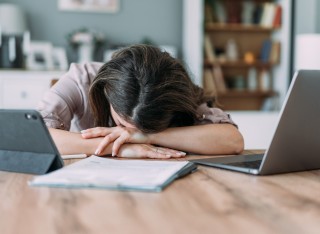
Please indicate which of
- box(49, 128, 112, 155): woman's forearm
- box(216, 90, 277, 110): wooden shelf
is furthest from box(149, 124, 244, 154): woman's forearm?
box(216, 90, 277, 110): wooden shelf

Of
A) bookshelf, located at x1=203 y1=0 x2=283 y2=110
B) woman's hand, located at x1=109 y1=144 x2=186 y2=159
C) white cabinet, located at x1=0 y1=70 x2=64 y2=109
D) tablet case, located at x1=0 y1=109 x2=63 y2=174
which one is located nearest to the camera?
tablet case, located at x1=0 y1=109 x2=63 y2=174

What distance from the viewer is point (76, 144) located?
130cm

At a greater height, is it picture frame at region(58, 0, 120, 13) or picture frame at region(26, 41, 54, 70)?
picture frame at region(58, 0, 120, 13)

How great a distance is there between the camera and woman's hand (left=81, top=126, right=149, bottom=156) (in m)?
1.26

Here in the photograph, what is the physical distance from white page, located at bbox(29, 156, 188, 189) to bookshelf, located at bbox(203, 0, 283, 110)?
311 centimetres

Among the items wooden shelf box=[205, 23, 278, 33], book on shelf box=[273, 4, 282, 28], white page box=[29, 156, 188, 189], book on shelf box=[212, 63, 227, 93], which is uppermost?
book on shelf box=[273, 4, 282, 28]

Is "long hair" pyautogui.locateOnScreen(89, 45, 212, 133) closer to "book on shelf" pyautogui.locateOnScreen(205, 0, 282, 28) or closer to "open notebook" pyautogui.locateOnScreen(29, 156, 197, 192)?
"open notebook" pyautogui.locateOnScreen(29, 156, 197, 192)

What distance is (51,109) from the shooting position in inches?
60.1

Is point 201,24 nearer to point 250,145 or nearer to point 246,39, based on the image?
point 246,39

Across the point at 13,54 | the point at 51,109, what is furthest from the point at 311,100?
the point at 13,54

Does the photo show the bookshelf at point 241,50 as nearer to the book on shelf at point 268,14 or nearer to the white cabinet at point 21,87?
the book on shelf at point 268,14

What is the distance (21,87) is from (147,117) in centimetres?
254

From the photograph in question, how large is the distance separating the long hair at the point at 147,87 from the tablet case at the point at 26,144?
336 mm

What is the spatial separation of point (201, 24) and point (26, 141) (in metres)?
3.07
